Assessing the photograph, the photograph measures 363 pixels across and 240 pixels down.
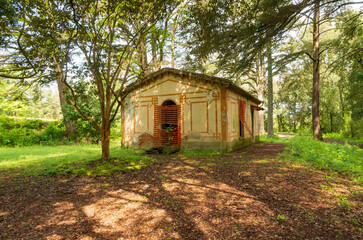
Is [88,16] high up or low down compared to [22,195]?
up

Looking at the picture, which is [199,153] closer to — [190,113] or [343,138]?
[190,113]

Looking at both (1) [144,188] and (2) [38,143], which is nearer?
(1) [144,188]

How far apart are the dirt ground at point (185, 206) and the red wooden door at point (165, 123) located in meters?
5.20

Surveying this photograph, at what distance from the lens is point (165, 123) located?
11.4m

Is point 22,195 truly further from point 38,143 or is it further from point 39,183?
point 38,143

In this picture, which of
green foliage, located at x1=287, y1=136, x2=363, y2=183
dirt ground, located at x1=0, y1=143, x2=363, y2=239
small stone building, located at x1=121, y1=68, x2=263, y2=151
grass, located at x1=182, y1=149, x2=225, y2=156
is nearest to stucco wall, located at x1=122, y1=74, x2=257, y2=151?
small stone building, located at x1=121, y1=68, x2=263, y2=151

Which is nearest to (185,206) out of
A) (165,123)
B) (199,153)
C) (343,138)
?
(199,153)

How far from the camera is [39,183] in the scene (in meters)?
5.42

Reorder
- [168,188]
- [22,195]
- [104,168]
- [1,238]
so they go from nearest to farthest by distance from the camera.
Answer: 1. [1,238]
2. [22,195]
3. [168,188]
4. [104,168]

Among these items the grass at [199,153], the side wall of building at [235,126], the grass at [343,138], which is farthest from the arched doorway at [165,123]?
the grass at [343,138]

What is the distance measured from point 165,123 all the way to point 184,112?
1.42 meters

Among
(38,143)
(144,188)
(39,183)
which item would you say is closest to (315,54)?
(144,188)

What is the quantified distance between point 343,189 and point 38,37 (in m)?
10.3

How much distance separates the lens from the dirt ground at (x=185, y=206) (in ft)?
9.71
